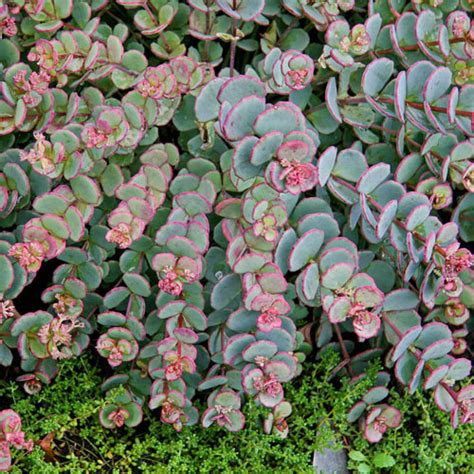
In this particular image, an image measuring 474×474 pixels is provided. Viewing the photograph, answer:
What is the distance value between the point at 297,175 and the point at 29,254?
18.9 inches

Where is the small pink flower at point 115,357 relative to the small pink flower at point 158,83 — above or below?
below

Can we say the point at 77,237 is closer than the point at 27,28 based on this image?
Yes

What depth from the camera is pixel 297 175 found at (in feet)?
3.81

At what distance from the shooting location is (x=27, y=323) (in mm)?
1349

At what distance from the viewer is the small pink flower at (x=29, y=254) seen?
1.21 meters

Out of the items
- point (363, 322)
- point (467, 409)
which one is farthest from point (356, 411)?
point (363, 322)

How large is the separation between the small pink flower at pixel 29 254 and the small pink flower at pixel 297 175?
0.44 meters

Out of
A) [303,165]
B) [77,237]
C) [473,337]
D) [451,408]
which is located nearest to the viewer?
[303,165]

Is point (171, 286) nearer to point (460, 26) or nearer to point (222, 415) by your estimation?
point (222, 415)

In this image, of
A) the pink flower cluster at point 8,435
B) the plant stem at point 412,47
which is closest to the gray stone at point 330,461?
the pink flower cluster at point 8,435

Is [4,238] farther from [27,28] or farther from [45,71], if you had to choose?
[27,28]

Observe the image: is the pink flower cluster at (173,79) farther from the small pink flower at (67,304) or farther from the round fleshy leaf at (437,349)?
the round fleshy leaf at (437,349)

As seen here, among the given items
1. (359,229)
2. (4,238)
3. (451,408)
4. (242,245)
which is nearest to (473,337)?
(451,408)

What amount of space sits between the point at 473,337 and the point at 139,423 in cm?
79
